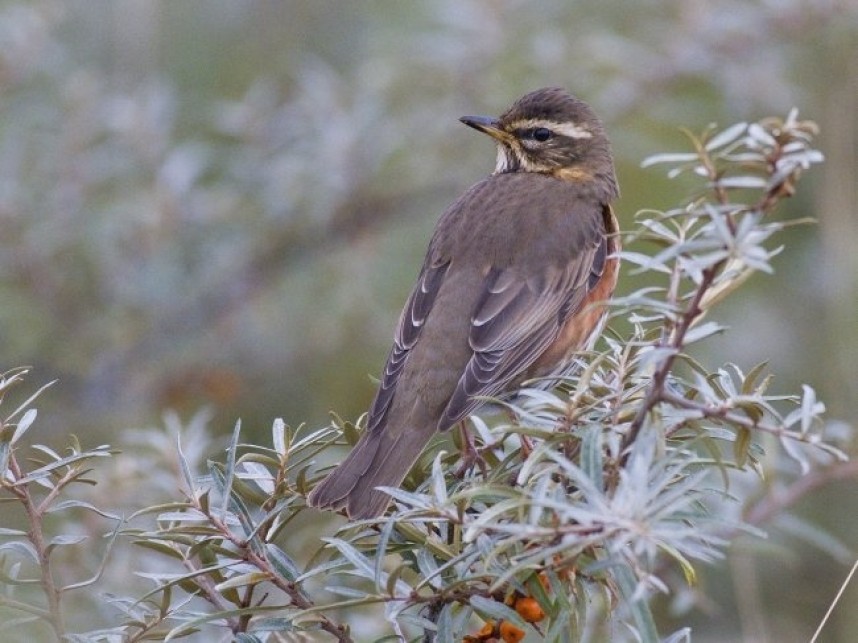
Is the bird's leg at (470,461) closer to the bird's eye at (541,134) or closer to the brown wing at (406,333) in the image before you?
the brown wing at (406,333)

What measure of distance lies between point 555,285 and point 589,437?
2.49 m

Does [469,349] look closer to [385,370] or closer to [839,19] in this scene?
[385,370]

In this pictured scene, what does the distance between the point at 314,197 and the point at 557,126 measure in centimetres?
194

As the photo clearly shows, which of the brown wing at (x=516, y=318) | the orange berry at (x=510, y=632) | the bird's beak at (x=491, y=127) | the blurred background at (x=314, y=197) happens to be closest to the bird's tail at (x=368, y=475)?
the brown wing at (x=516, y=318)

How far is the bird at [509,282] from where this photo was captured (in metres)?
4.86

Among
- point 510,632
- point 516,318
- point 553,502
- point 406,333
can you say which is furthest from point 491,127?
point 553,502

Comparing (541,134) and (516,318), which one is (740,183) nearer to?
(516,318)

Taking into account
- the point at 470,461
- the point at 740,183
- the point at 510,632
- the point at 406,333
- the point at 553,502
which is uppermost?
the point at 740,183

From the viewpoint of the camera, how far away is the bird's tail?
3.88 m

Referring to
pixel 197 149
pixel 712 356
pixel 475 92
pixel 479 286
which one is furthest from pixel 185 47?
pixel 479 286

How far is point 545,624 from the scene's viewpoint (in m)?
3.50

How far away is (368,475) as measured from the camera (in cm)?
408

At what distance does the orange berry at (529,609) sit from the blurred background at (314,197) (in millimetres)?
4096

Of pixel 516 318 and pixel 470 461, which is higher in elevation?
pixel 516 318
